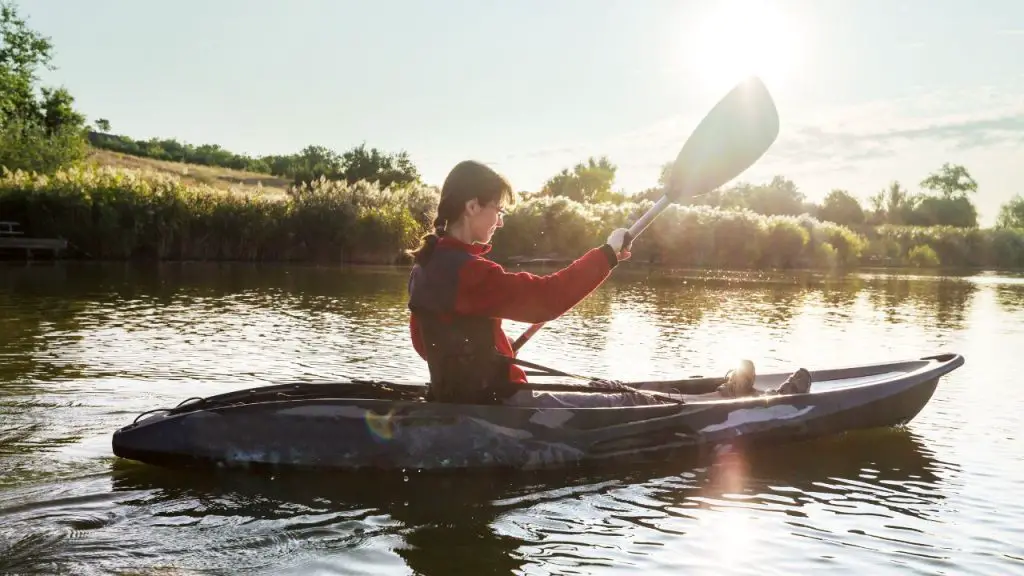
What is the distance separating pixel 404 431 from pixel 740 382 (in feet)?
8.19

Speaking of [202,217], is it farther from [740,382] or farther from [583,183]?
[583,183]

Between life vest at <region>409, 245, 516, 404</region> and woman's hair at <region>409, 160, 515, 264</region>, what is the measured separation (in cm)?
8

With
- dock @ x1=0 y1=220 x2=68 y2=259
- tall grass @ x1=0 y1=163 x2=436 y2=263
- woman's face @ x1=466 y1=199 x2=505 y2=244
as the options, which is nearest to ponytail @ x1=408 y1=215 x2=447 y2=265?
woman's face @ x1=466 y1=199 x2=505 y2=244

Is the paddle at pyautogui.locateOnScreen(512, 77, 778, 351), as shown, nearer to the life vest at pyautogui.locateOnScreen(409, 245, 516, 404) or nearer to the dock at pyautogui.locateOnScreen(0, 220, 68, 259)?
the life vest at pyautogui.locateOnScreen(409, 245, 516, 404)

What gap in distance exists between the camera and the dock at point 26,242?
21.2 metres

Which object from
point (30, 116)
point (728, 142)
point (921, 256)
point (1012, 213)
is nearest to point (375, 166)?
point (30, 116)

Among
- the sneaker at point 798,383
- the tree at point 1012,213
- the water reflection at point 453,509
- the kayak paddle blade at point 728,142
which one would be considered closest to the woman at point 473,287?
the water reflection at point 453,509

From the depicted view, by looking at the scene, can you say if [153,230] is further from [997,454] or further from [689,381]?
[997,454]

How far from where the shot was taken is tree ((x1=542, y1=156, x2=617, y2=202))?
60.6 meters

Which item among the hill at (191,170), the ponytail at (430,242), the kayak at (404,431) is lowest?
the kayak at (404,431)

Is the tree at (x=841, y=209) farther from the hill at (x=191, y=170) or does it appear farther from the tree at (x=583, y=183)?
the hill at (x=191, y=170)

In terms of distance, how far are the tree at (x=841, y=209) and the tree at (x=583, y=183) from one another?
13.8 metres

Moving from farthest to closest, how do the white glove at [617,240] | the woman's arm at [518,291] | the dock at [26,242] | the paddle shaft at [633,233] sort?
1. the dock at [26,242]
2. the paddle shaft at [633,233]
3. the white glove at [617,240]
4. the woman's arm at [518,291]

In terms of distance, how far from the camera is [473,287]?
4.55 m
